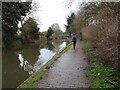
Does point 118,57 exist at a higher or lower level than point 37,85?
higher

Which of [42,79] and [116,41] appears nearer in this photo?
[116,41]

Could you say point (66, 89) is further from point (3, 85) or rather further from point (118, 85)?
point (3, 85)

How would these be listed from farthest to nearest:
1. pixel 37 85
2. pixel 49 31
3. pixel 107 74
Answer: pixel 49 31
pixel 107 74
pixel 37 85

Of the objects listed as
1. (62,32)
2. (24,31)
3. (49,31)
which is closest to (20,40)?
(24,31)


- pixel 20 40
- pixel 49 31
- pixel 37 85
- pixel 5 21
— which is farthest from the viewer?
pixel 49 31

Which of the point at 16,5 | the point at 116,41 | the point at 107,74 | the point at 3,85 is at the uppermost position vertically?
the point at 16,5

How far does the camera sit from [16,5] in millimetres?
39188

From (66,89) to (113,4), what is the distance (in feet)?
20.2

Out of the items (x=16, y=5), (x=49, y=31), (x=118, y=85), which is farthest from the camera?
(x=49, y=31)

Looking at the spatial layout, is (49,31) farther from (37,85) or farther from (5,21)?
(37,85)

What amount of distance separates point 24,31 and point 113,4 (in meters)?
45.8

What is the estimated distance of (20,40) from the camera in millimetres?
54156

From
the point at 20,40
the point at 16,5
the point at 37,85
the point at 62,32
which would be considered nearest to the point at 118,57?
the point at 37,85

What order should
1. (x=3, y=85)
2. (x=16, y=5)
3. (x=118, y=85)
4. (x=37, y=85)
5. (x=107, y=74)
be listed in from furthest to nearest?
(x=16, y=5), (x=3, y=85), (x=107, y=74), (x=37, y=85), (x=118, y=85)
